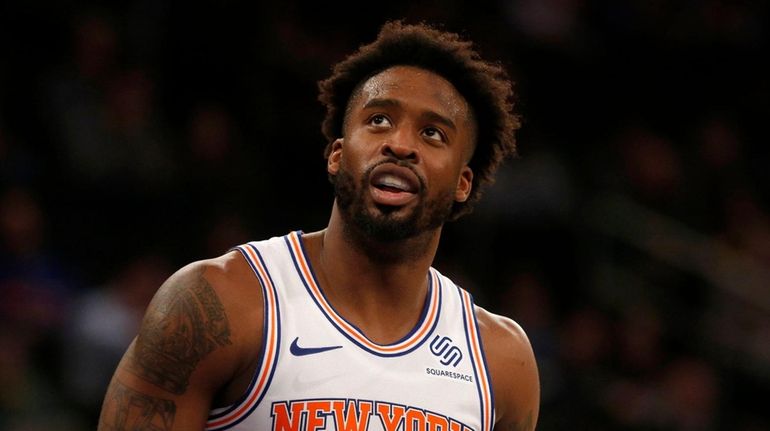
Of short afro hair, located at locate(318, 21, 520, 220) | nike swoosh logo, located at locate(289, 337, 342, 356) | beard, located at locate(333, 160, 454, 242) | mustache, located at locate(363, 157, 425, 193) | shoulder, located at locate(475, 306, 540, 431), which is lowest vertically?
nike swoosh logo, located at locate(289, 337, 342, 356)

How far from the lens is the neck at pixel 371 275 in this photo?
3.73 meters

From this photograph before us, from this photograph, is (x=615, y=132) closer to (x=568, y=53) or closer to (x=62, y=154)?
(x=568, y=53)

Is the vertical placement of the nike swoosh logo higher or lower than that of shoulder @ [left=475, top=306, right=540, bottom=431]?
lower

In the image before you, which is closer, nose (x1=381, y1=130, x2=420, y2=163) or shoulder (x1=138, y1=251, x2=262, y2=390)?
shoulder (x1=138, y1=251, x2=262, y2=390)

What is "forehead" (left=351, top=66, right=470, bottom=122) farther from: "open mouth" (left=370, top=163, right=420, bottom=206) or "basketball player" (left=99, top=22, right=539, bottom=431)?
"open mouth" (left=370, top=163, right=420, bottom=206)

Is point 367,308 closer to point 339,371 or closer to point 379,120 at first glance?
point 339,371

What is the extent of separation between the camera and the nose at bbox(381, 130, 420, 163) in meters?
3.60

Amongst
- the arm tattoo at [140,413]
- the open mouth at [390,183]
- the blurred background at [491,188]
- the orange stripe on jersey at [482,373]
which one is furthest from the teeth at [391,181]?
the blurred background at [491,188]

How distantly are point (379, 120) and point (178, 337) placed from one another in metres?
0.96

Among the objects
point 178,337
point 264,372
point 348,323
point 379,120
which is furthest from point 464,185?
point 178,337

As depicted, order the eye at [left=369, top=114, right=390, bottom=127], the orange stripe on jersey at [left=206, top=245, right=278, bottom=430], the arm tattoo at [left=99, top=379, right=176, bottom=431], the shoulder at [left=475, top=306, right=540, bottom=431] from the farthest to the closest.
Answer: the shoulder at [left=475, top=306, right=540, bottom=431] < the eye at [left=369, top=114, right=390, bottom=127] < the orange stripe on jersey at [left=206, top=245, right=278, bottom=430] < the arm tattoo at [left=99, top=379, right=176, bottom=431]

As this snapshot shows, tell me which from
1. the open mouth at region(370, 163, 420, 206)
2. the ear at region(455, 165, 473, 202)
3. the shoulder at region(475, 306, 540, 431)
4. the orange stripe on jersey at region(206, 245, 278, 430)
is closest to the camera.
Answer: the orange stripe on jersey at region(206, 245, 278, 430)

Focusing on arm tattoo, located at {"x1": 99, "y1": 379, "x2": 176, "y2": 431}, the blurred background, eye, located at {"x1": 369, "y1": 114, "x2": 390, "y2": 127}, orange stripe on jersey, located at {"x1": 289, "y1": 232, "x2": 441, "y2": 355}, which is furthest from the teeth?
the blurred background

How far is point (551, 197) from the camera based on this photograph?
935 centimetres
